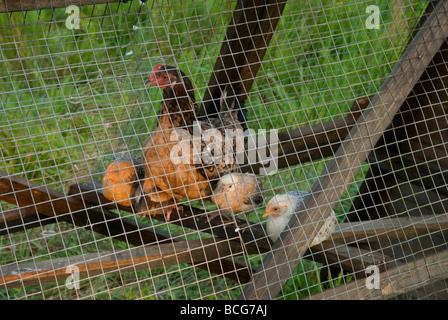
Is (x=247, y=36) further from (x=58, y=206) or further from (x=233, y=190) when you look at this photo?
(x=58, y=206)

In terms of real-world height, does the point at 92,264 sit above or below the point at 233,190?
below

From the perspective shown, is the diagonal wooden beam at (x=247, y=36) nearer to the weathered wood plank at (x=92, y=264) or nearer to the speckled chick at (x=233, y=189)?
the speckled chick at (x=233, y=189)

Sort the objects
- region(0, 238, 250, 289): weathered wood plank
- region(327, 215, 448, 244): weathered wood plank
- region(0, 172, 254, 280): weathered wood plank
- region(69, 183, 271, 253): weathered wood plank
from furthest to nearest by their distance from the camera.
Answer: region(69, 183, 271, 253): weathered wood plank
region(0, 172, 254, 280): weathered wood plank
region(327, 215, 448, 244): weathered wood plank
region(0, 238, 250, 289): weathered wood plank

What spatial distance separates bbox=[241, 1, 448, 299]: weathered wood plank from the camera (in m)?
1.87

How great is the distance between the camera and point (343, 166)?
1.91 m

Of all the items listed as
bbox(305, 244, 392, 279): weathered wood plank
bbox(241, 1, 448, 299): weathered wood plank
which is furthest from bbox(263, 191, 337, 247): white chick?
bbox(241, 1, 448, 299): weathered wood plank

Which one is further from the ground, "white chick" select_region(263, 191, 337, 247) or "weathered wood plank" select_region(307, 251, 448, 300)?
"white chick" select_region(263, 191, 337, 247)

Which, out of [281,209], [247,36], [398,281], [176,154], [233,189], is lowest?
[398,281]

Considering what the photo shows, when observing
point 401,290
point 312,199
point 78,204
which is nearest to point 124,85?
point 78,204

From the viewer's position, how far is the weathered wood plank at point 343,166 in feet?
6.15

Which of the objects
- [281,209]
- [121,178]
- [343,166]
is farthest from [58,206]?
[343,166]

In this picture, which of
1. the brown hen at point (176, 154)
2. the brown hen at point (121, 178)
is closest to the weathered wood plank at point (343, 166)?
the brown hen at point (176, 154)

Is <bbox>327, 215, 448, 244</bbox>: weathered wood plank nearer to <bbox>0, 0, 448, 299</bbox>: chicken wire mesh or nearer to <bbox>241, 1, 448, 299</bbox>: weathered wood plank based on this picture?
<bbox>0, 0, 448, 299</bbox>: chicken wire mesh
